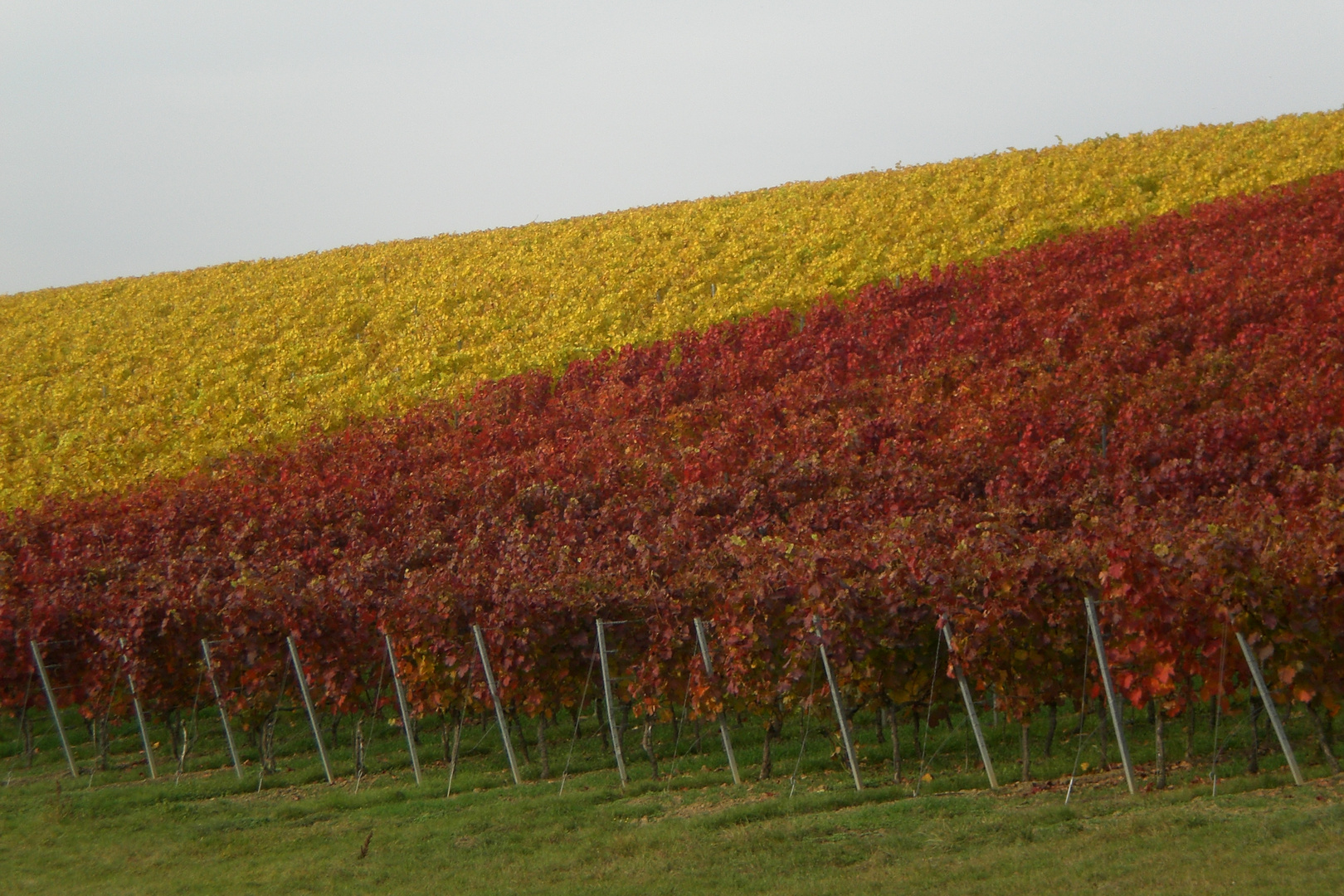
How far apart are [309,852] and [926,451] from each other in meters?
9.94

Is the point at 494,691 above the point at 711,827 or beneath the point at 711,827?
above

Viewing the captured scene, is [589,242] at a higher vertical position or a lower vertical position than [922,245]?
higher

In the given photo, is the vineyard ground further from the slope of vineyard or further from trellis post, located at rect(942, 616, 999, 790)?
the slope of vineyard

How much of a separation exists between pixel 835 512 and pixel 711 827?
6370 millimetres

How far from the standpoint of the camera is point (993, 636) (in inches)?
420

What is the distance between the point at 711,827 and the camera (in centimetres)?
976

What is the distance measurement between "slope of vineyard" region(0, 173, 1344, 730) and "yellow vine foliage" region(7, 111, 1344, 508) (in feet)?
6.89

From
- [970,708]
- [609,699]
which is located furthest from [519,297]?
[970,708]

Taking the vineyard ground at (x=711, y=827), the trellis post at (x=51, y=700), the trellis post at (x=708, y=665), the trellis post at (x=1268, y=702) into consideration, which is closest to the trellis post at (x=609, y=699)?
the vineyard ground at (x=711, y=827)

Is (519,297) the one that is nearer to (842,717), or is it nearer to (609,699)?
(609,699)

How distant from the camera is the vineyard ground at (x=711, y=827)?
303 inches

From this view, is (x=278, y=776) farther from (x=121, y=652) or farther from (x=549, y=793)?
(x=549, y=793)

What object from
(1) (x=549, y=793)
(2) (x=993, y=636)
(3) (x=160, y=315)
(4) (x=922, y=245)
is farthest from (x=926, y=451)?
(3) (x=160, y=315)

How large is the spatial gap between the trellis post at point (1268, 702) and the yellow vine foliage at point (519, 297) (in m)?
16.4
